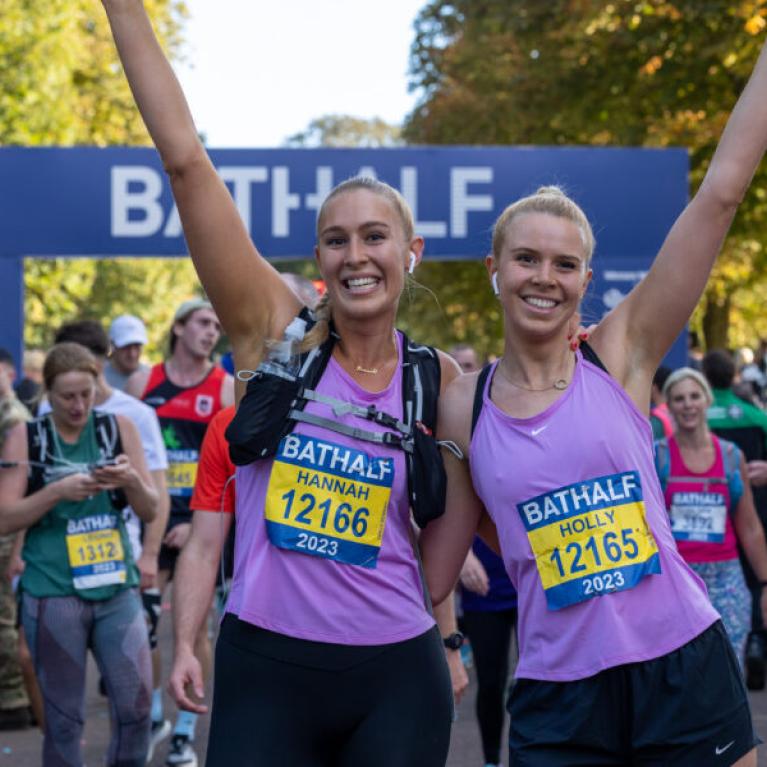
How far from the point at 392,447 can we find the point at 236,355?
0.43m

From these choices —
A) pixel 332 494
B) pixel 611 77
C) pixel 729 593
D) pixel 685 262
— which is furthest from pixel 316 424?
pixel 611 77

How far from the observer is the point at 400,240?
11.1 feet

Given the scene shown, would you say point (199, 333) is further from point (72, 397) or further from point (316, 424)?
point (316, 424)

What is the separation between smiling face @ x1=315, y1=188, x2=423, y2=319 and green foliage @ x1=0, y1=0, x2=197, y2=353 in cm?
2337

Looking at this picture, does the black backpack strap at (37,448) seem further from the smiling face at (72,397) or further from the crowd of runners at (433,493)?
the crowd of runners at (433,493)

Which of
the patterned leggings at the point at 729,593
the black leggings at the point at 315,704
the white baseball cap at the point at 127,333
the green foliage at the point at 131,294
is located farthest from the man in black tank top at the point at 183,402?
the green foliage at the point at 131,294

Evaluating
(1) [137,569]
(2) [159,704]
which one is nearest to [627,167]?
(2) [159,704]

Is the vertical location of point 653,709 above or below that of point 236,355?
below

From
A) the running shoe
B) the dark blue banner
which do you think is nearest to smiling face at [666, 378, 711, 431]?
the running shoe

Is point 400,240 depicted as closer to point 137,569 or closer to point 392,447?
point 392,447

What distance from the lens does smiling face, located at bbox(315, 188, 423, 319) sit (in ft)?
10.8

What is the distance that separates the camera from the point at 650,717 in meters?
3.07

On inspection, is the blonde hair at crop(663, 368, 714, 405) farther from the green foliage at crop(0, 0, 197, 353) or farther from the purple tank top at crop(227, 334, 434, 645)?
the green foliage at crop(0, 0, 197, 353)

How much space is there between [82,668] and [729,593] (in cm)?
331
